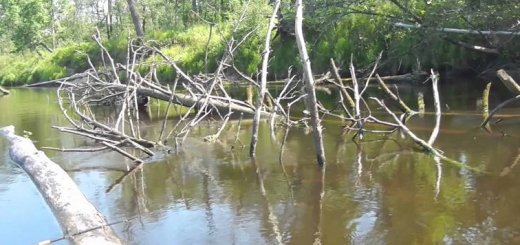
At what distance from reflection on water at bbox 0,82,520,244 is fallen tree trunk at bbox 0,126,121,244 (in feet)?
0.71

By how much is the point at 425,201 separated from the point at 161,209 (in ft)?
9.65

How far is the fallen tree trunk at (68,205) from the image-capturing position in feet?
18.1

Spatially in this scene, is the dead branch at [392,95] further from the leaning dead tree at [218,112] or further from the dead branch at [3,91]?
the dead branch at [3,91]

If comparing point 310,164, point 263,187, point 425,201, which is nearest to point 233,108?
point 310,164

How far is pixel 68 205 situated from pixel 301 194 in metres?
2.63

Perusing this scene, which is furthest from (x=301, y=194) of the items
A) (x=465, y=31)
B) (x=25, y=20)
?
(x=25, y=20)

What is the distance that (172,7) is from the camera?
42094mm

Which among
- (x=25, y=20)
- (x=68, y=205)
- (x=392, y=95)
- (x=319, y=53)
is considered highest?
(x=25, y=20)

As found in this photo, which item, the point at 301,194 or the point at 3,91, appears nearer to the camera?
the point at 301,194

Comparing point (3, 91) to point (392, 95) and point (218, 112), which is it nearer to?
point (218, 112)

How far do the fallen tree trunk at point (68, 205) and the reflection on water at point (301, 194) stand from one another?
8.5 inches

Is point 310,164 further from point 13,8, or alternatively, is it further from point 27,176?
point 13,8

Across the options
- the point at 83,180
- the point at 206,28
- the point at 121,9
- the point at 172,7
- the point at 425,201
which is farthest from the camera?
the point at 121,9

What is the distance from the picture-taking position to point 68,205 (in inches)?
253
